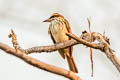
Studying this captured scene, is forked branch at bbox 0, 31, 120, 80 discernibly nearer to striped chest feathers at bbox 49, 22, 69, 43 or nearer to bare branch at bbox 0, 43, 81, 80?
bare branch at bbox 0, 43, 81, 80

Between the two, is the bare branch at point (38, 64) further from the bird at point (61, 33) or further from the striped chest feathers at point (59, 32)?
the striped chest feathers at point (59, 32)

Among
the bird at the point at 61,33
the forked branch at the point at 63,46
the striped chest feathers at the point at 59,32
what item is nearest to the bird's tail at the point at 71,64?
the bird at the point at 61,33

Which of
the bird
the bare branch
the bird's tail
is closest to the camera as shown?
the bare branch

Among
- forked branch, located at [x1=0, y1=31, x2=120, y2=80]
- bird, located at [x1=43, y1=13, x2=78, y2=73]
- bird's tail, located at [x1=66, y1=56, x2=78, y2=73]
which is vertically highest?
forked branch, located at [x1=0, y1=31, x2=120, y2=80]

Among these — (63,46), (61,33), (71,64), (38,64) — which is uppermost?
(38,64)

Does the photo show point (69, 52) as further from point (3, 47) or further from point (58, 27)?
point (3, 47)

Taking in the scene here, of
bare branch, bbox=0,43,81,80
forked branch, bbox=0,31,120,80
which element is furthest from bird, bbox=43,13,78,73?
bare branch, bbox=0,43,81,80

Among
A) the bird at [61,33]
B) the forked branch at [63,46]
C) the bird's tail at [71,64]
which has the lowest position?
the bird's tail at [71,64]

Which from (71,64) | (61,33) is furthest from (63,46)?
(61,33)

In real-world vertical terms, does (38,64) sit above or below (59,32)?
above

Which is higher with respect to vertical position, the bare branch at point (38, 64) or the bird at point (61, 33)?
the bare branch at point (38, 64)

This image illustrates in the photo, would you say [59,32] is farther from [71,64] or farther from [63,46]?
[63,46]

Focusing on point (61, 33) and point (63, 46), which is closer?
point (63, 46)

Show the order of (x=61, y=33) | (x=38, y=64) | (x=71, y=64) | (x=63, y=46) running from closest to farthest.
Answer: (x=38, y=64), (x=63, y=46), (x=71, y=64), (x=61, y=33)
